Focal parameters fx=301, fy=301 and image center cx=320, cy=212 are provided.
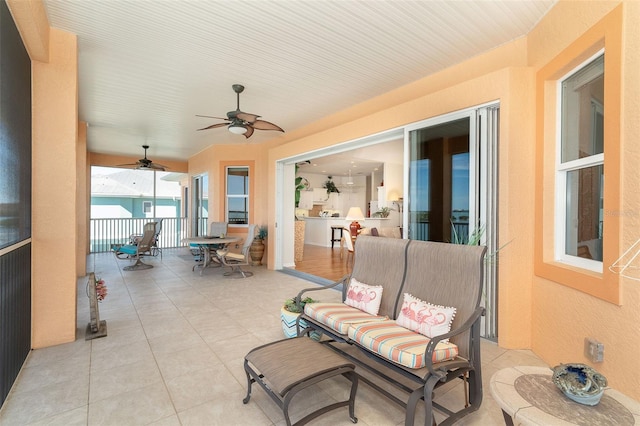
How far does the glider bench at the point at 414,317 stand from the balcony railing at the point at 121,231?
25.4 feet

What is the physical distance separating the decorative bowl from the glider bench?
A: 464 millimetres

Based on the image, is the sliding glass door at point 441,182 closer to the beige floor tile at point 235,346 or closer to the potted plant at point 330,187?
the beige floor tile at point 235,346

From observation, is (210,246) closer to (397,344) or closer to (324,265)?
(324,265)

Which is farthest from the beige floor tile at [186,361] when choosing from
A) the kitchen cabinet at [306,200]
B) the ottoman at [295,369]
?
the kitchen cabinet at [306,200]

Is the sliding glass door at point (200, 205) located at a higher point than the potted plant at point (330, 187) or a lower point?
lower

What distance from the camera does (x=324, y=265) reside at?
687 centimetres

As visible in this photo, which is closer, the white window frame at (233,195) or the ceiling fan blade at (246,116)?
the ceiling fan blade at (246,116)

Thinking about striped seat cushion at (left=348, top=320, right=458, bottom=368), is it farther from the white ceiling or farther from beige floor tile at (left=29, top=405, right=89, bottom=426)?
the white ceiling

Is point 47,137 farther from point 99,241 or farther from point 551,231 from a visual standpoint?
point 99,241

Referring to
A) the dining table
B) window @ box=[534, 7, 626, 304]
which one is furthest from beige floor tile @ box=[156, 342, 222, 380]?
Result: the dining table

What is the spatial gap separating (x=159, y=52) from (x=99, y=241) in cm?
796

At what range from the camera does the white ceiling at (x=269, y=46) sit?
2520 mm

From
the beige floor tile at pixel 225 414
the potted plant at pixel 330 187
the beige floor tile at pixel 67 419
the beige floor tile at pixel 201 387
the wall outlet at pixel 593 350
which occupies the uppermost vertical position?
the potted plant at pixel 330 187

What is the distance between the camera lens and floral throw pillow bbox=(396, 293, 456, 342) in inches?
77.2
